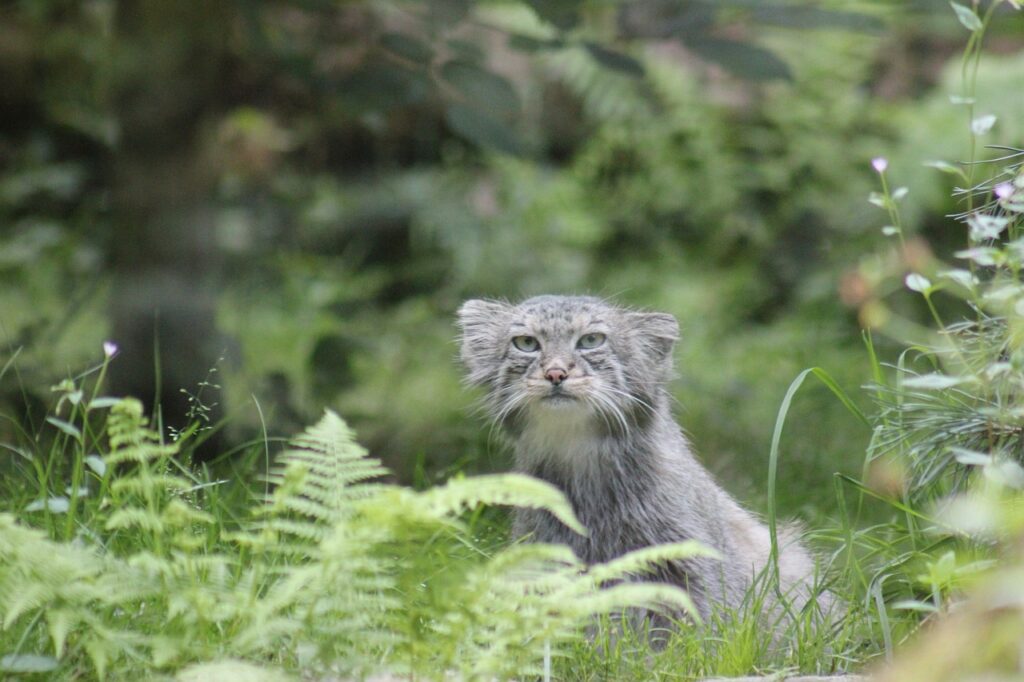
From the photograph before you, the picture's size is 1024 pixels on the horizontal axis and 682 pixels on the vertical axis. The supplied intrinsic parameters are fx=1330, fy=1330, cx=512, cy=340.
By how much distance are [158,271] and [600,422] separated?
6.94ft

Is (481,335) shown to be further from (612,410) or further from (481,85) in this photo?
(481,85)

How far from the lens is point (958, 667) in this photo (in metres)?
2.43

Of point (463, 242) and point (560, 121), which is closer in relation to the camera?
point (463, 242)

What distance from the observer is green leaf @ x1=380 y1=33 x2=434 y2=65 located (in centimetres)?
534

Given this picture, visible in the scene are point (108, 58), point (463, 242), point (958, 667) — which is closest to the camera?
point (958, 667)

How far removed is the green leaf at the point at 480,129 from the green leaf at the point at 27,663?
9.32 ft

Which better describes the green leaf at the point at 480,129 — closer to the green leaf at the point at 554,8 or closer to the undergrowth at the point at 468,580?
the green leaf at the point at 554,8

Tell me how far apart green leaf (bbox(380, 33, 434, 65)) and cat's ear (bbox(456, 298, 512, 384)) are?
1.06m

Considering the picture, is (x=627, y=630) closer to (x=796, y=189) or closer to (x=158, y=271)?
(x=158, y=271)

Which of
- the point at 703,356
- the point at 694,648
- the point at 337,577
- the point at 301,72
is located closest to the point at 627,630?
the point at 694,648

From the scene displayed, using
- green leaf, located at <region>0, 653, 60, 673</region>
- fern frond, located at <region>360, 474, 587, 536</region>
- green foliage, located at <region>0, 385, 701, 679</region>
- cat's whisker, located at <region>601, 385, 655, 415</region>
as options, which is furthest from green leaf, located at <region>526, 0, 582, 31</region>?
green leaf, located at <region>0, 653, 60, 673</region>

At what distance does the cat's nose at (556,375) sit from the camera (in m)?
5.04

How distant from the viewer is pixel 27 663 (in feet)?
10.2

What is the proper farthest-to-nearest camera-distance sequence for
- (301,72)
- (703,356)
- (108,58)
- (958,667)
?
(703,356)
(108,58)
(301,72)
(958,667)
